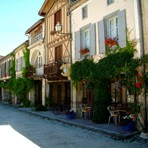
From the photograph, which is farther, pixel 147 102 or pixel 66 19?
pixel 66 19

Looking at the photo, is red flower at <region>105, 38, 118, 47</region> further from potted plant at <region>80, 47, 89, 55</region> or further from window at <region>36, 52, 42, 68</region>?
window at <region>36, 52, 42, 68</region>

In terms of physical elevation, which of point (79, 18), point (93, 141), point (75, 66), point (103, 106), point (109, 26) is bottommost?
point (93, 141)

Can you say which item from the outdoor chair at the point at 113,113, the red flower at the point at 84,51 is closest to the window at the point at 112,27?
the red flower at the point at 84,51

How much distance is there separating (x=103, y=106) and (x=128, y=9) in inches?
177

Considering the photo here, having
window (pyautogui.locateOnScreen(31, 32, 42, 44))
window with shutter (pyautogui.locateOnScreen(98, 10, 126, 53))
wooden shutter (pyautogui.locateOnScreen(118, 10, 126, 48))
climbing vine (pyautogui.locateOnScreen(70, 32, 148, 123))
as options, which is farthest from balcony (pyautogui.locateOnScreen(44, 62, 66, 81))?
wooden shutter (pyautogui.locateOnScreen(118, 10, 126, 48))

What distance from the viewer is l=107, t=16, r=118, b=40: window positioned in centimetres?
1166

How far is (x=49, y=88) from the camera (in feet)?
63.1

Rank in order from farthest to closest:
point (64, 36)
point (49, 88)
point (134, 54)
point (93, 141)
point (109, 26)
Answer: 1. point (49, 88)
2. point (64, 36)
3. point (109, 26)
4. point (134, 54)
5. point (93, 141)

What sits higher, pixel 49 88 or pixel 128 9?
pixel 128 9

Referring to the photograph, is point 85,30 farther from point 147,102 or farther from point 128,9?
point 147,102

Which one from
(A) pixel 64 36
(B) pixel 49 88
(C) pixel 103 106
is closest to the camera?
(C) pixel 103 106

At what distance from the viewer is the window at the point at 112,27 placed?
11.7 metres

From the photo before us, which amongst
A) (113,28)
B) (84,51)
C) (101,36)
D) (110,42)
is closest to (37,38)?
(84,51)

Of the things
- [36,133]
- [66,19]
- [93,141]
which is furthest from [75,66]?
[93,141]
